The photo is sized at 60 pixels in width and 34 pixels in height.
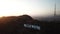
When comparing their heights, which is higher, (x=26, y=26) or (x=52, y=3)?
(x=52, y=3)

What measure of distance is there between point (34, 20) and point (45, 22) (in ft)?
0.56

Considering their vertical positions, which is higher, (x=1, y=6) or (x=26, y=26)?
(x=1, y=6)

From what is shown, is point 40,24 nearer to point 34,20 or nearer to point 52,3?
point 34,20

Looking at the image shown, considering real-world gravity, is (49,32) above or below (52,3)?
below

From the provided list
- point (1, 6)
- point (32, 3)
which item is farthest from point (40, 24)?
point (1, 6)

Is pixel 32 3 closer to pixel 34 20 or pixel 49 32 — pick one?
pixel 34 20

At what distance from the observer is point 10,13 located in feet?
13.2

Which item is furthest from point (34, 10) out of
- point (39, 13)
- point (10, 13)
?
point (10, 13)

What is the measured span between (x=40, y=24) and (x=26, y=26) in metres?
0.21

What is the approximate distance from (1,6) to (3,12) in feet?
0.32

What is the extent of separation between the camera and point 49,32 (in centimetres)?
398

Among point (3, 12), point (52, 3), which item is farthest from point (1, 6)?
point (52, 3)

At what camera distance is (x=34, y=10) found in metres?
4.07

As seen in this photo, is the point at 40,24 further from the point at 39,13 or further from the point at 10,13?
the point at 10,13
